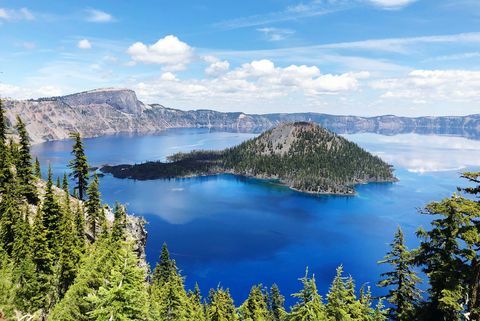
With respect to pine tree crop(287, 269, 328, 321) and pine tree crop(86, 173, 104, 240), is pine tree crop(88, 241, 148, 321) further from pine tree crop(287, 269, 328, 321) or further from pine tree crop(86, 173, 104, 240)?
Answer: pine tree crop(86, 173, 104, 240)

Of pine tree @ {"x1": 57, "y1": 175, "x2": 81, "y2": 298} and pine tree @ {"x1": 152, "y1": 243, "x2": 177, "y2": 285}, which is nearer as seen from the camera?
pine tree @ {"x1": 57, "y1": 175, "x2": 81, "y2": 298}

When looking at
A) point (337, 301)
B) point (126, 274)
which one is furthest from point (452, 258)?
point (126, 274)

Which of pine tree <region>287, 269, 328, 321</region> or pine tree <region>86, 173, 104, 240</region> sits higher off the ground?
pine tree <region>287, 269, 328, 321</region>

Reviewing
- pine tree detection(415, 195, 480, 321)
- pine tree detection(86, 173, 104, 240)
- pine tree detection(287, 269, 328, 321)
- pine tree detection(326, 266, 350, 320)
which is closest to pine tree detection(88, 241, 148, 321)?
pine tree detection(287, 269, 328, 321)

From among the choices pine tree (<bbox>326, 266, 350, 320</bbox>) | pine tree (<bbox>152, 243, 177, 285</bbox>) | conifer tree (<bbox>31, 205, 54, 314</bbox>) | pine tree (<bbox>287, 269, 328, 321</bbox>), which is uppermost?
pine tree (<bbox>287, 269, 328, 321</bbox>)

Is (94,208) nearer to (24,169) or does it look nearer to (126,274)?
(24,169)

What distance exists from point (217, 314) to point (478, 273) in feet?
148

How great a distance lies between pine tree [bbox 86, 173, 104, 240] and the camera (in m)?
72.9

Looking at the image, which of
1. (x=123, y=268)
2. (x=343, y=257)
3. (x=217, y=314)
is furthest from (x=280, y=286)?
(x=123, y=268)

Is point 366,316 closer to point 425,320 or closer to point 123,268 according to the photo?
point 425,320

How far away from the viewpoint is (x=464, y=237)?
2009cm

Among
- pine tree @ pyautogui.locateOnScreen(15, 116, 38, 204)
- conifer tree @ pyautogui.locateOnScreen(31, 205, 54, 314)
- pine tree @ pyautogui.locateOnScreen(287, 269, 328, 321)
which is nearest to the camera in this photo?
pine tree @ pyautogui.locateOnScreen(287, 269, 328, 321)

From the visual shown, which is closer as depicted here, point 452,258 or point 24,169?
point 452,258

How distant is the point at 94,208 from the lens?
7375cm
